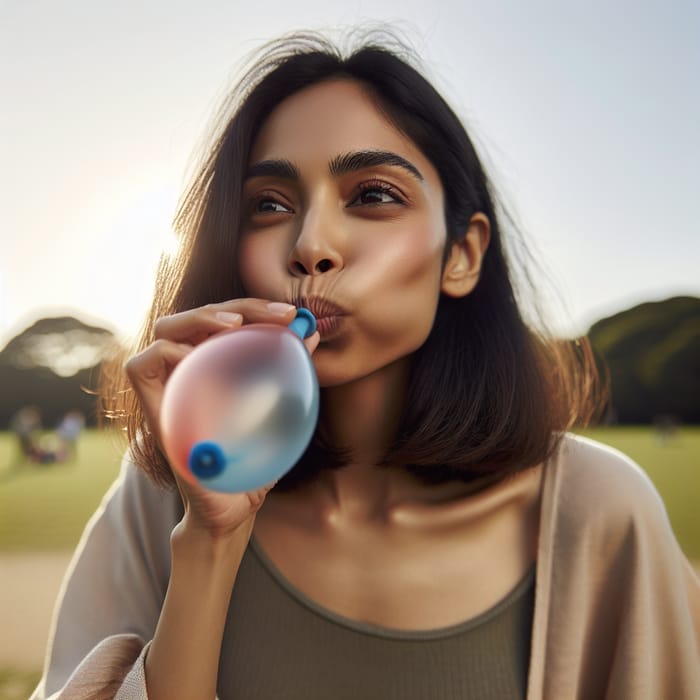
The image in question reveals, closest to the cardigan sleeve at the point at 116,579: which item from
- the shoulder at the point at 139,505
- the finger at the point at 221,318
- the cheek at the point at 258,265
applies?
the shoulder at the point at 139,505

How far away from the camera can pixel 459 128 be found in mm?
2092

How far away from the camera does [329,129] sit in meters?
1.78

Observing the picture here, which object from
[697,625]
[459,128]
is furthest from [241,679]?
[459,128]

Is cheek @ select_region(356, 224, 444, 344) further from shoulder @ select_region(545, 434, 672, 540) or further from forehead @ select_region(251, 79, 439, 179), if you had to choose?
shoulder @ select_region(545, 434, 672, 540)

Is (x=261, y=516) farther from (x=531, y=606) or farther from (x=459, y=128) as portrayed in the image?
(x=459, y=128)

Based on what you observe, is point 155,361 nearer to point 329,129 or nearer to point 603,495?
point 329,129

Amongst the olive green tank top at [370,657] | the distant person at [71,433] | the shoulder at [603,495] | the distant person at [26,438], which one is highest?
the shoulder at [603,495]

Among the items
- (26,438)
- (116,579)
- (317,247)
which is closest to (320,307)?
(317,247)

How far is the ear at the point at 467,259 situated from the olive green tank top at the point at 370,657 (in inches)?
31.1

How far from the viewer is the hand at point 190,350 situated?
4.49 ft

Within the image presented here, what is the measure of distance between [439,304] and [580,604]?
896 mm

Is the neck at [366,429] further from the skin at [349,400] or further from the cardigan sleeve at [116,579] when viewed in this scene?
the cardigan sleeve at [116,579]

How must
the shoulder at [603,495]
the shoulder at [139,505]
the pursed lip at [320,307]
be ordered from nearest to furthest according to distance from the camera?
1. the pursed lip at [320,307]
2. the shoulder at [603,495]
3. the shoulder at [139,505]

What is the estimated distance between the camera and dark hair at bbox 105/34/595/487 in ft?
6.30
